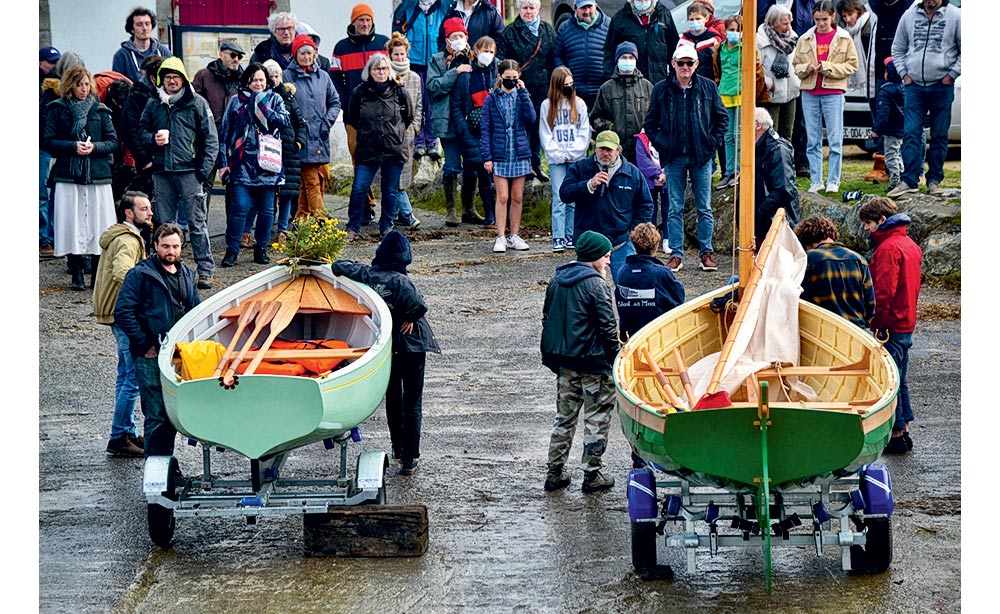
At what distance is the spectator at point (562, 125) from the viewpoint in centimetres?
1553

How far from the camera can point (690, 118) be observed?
1467 cm

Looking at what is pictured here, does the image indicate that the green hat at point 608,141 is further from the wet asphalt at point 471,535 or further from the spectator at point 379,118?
the spectator at point 379,118

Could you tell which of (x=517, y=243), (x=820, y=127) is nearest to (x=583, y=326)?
(x=517, y=243)

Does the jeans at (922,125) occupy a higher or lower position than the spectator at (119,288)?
higher

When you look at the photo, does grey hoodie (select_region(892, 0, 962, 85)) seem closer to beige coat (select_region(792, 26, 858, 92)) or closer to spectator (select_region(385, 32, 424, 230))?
beige coat (select_region(792, 26, 858, 92))

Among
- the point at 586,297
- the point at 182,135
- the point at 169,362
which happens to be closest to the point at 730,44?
the point at 182,135

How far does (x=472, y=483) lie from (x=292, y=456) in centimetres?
151

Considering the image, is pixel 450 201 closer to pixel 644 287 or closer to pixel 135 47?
pixel 135 47

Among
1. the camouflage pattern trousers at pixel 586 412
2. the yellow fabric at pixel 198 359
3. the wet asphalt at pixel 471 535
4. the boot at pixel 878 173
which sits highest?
the boot at pixel 878 173

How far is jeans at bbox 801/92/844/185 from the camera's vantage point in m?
15.8

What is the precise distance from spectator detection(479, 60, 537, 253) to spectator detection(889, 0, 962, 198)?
13.4ft

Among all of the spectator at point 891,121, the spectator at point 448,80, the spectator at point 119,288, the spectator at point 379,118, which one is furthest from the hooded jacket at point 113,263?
the spectator at point 891,121

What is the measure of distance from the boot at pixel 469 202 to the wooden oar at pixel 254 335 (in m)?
7.67

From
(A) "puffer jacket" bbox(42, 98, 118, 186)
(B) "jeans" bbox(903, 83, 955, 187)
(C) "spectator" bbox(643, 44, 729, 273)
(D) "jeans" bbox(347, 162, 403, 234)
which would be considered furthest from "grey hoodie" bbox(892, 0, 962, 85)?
(A) "puffer jacket" bbox(42, 98, 118, 186)
